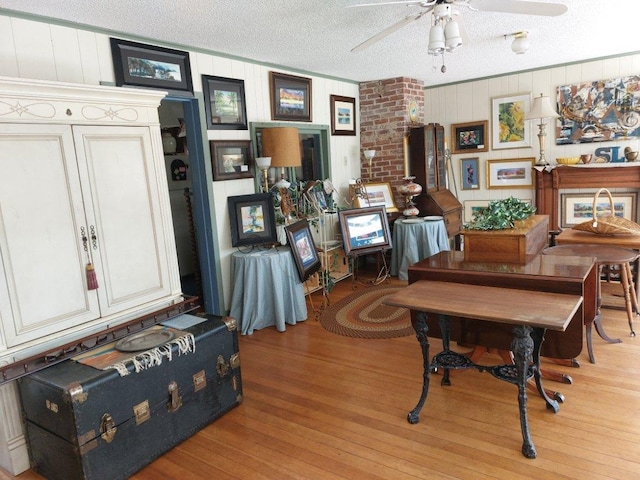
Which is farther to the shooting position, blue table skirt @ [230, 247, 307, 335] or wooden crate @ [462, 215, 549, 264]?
blue table skirt @ [230, 247, 307, 335]

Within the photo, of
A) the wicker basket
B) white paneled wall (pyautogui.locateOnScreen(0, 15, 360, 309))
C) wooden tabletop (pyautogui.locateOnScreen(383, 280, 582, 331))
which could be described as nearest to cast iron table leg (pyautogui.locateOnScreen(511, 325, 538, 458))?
wooden tabletop (pyautogui.locateOnScreen(383, 280, 582, 331))

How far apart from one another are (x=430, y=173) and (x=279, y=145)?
2397 millimetres

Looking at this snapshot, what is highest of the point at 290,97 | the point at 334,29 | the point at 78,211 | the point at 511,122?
the point at 334,29

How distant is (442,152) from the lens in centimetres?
624

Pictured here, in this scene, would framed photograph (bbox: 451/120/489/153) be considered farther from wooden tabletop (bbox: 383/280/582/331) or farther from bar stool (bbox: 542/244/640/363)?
wooden tabletop (bbox: 383/280/582/331)

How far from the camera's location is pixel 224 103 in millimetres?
4141

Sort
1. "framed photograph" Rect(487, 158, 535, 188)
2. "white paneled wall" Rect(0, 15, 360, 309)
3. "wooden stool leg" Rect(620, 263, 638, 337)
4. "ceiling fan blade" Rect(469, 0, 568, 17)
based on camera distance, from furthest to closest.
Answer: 1. "framed photograph" Rect(487, 158, 535, 188)
2. "wooden stool leg" Rect(620, 263, 638, 337)
3. "white paneled wall" Rect(0, 15, 360, 309)
4. "ceiling fan blade" Rect(469, 0, 568, 17)

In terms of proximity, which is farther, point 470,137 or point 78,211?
point 470,137

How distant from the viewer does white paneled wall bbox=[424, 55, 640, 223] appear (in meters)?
5.53

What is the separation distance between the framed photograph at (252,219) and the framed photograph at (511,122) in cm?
365

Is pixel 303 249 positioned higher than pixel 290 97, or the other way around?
pixel 290 97

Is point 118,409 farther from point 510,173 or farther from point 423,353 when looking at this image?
point 510,173

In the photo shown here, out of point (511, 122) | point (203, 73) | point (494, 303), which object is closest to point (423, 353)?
point (494, 303)

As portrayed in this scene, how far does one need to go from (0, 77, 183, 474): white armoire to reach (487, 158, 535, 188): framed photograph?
16.1 feet
